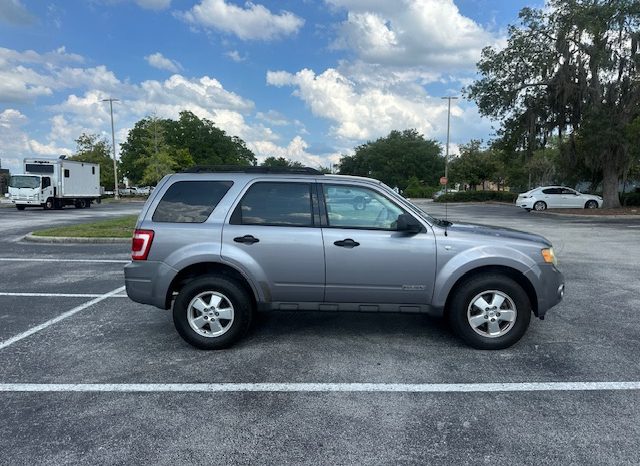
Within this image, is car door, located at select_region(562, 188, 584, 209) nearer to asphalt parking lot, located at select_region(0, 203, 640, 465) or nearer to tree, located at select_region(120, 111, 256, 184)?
asphalt parking lot, located at select_region(0, 203, 640, 465)

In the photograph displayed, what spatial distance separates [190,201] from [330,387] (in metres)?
2.29

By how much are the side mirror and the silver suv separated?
1cm

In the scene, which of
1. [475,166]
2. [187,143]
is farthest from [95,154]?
[475,166]

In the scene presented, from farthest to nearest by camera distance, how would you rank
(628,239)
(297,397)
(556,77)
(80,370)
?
(556,77)
(628,239)
(80,370)
(297,397)

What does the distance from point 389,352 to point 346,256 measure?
1043 mm

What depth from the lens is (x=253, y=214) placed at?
4.55m

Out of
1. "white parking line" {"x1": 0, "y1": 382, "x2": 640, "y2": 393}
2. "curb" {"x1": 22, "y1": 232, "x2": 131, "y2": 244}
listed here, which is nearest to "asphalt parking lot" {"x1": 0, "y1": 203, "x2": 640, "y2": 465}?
"white parking line" {"x1": 0, "y1": 382, "x2": 640, "y2": 393}

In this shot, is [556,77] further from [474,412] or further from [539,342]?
[474,412]

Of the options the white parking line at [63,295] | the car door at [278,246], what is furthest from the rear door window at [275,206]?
the white parking line at [63,295]

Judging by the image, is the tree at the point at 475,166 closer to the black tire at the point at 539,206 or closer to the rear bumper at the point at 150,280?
the black tire at the point at 539,206

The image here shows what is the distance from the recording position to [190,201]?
4605 millimetres

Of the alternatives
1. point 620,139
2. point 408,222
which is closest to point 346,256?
point 408,222

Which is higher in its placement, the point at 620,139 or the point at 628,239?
the point at 620,139

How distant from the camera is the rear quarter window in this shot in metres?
A: 4.56
